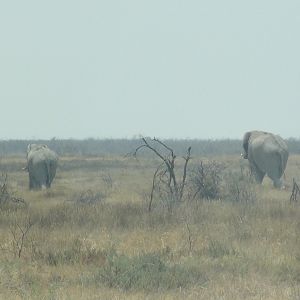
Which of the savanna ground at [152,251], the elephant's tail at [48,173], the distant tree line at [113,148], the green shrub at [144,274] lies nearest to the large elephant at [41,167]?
the elephant's tail at [48,173]

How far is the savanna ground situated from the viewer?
6.43 m

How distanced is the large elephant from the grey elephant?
22.3ft

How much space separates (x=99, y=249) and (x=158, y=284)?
64.9 inches

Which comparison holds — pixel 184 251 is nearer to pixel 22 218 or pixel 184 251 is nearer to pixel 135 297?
pixel 135 297

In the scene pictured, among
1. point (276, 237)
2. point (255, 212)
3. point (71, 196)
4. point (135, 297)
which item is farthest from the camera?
point (71, 196)

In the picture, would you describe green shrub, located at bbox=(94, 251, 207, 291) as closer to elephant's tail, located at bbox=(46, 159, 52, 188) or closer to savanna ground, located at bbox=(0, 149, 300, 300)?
savanna ground, located at bbox=(0, 149, 300, 300)

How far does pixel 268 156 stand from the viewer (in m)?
21.2

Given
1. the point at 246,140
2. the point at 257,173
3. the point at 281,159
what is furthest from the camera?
the point at 246,140

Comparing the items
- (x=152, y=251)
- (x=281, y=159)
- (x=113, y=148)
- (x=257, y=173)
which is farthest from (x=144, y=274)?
(x=113, y=148)

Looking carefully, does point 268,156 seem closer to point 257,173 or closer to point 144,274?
point 257,173

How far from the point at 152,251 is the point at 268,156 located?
1356 cm

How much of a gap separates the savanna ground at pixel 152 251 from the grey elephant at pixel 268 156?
838cm

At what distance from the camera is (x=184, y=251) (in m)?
8.33

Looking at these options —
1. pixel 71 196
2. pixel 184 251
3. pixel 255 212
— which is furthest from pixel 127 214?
pixel 71 196
